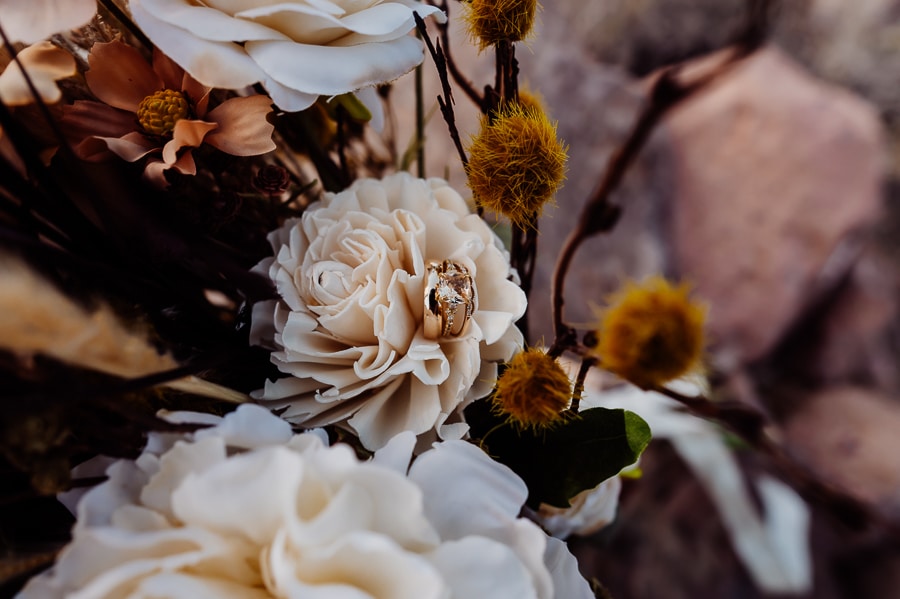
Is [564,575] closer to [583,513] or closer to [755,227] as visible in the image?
[583,513]

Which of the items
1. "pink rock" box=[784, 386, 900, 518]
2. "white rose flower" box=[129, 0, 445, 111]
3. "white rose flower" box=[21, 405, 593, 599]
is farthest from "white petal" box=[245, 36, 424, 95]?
"pink rock" box=[784, 386, 900, 518]

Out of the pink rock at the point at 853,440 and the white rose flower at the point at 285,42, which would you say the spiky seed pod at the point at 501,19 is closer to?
the white rose flower at the point at 285,42

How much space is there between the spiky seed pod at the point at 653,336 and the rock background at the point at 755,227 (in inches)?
21.3

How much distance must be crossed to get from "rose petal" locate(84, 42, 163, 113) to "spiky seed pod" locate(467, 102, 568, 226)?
0.12 meters

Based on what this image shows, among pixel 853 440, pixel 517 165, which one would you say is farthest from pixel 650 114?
pixel 853 440

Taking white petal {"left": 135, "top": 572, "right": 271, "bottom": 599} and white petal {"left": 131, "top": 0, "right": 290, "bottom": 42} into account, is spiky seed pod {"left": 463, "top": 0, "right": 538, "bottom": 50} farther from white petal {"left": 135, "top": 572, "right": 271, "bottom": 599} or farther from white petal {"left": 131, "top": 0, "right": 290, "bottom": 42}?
white petal {"left": 135, "top": 572, "right": 271, "bottom": 599}

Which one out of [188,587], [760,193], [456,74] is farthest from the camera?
[760,193]

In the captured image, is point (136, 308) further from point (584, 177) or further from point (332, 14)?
point (584, 177)

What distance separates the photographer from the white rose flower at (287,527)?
15 cm

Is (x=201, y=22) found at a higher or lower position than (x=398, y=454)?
higher

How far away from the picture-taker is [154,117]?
0.73 ft

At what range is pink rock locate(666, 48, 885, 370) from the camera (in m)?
0.80

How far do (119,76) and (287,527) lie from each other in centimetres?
16

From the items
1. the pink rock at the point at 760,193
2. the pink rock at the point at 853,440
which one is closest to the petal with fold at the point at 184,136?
the pink rock at the point at 760,193
